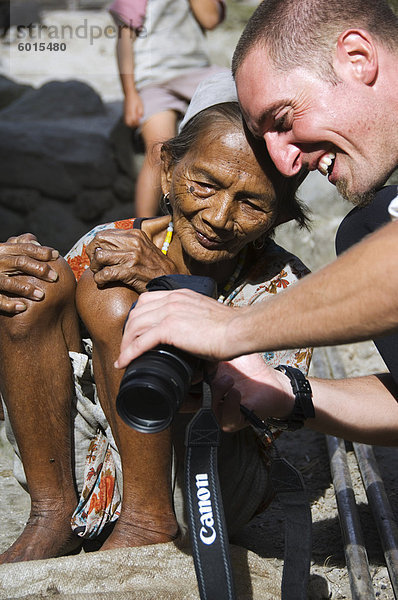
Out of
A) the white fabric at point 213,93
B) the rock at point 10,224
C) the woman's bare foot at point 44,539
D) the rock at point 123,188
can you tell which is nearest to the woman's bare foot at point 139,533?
the woman's bare foot at point 44,539

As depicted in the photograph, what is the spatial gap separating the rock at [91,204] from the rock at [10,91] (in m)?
1.42

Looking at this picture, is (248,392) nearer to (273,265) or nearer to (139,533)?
(139,533)

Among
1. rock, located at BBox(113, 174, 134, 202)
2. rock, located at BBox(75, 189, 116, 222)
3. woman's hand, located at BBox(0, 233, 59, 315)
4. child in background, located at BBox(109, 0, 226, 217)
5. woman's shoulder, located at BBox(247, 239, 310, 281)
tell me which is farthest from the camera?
rock, located at BBox(113, 174, 134, 202)

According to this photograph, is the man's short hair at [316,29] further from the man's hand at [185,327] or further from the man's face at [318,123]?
the man's hand at [185,327]

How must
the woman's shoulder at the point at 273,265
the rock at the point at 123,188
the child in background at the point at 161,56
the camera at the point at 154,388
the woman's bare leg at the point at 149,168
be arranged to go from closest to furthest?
the camera at the point at 154,388 < the woman's shoulder at the point at 273,265 < the woman's bare leg at the point at 149,168 < the child in background at the point at 161,56 < the rock at the point at 123,188

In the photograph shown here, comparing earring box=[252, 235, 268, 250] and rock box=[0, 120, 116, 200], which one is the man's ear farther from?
rock box=[0, 120, 116, 200]

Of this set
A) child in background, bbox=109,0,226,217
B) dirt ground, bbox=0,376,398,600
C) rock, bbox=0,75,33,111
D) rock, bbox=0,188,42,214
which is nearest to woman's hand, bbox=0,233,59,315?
dirt ground, bbox=0,376,398,600

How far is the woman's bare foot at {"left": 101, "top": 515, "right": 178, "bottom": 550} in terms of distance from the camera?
1983 mm

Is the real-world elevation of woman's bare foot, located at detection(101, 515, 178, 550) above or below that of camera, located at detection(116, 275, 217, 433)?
below

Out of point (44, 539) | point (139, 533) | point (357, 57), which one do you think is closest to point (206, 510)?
point (139, 533)

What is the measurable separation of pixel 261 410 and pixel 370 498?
28.4 inches

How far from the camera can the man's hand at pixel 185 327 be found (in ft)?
4.76

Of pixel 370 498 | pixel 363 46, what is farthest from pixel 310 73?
pixel 370 498

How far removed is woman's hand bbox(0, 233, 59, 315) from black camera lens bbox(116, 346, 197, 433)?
0.62 meters
